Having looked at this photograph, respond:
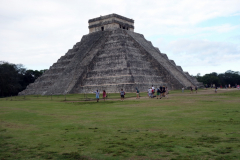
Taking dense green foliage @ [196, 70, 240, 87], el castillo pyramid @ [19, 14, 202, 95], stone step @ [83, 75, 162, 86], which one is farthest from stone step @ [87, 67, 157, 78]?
dense green foliage @ [196, 70, 240, 87]

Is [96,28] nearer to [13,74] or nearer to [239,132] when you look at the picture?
[13,74]

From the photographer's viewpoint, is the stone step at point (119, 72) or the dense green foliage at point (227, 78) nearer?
the stone step at point (119, 72)

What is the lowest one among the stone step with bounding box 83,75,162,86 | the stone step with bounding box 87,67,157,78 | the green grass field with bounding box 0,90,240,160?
the green grass field with bounding box 0,90,240,160

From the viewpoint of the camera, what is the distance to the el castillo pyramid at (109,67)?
4116cm

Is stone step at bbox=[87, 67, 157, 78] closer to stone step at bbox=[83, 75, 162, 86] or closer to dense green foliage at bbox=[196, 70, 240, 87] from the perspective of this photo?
stone step at bbox=[83, 75, 162, 86]

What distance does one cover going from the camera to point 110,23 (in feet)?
169

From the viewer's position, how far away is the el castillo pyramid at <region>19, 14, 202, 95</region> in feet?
135

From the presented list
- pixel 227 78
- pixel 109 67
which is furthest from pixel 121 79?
pixel 227 78

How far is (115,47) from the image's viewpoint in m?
46.3

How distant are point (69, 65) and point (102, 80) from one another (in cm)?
825

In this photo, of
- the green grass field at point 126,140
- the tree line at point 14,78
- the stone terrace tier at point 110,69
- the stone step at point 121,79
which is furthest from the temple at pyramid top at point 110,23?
the green grass field at point 126,140

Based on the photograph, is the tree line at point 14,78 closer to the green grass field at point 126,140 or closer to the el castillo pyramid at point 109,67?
the el castillo pyramid at point 109,67

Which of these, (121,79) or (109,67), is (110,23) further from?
(121,79)

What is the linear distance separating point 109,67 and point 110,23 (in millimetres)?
12123
